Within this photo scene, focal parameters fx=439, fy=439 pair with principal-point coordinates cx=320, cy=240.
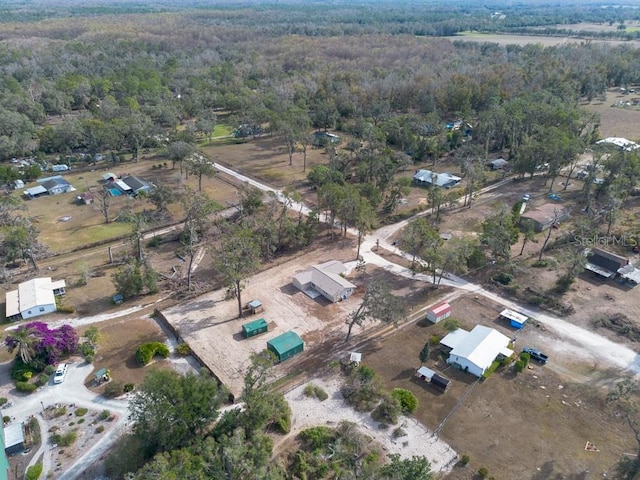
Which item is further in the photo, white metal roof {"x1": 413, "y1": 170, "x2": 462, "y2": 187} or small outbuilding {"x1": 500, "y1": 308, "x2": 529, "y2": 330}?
white metal roof {"x1": 413, "y1": 170, "x2": 462, "y2": 187}

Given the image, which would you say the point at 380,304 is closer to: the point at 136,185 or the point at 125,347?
the point at 125,347

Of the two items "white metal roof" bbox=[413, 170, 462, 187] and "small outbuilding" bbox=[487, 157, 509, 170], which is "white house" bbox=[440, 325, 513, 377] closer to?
"white metal roof" bbox=[413, 170, 462, 187]

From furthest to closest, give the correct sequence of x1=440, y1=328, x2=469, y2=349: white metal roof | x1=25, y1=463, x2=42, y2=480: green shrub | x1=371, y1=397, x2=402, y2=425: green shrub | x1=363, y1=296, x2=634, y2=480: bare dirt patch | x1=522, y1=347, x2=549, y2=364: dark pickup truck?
x1=440, y1=328, x2=469, y2=349: white metal roof < x1=522, y1=347, x2=549, y2=364: dark pickup truck < x1=371, y1=397, x2=402, y2=425: green shrub < x1=363, y1=296, x2=634, y2=480: bare dirt patch < x1=25, y1=463, x2=42, y2=480: green shrub

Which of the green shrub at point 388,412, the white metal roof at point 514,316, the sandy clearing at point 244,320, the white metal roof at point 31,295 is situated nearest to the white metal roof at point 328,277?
the sandy clearing at point 244,320

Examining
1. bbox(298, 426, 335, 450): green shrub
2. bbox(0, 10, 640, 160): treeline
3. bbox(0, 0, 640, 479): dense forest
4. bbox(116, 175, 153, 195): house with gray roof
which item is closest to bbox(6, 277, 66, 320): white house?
bbox(0, 0, 640, 479): dense forest

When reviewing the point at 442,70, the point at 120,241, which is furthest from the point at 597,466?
the point at 442,70

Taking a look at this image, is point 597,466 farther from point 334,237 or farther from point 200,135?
point 200,135

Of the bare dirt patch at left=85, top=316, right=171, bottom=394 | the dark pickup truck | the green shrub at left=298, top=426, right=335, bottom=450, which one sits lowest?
the bare dirt patch at left=85, top=316, right=171, bottom=394

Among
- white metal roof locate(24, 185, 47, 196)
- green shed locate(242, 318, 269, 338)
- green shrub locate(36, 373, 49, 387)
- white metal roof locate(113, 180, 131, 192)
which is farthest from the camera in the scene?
white metal roof locate(113, 180, 131, 192)
